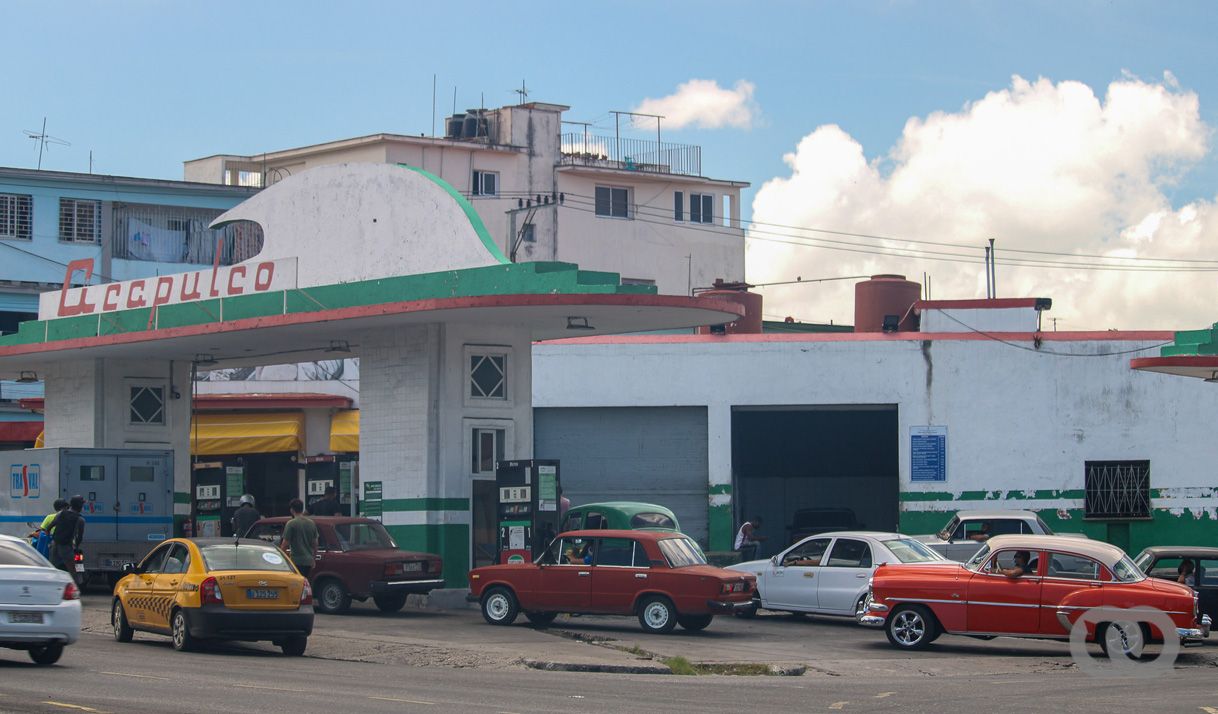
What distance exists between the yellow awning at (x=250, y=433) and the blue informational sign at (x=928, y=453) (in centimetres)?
1627

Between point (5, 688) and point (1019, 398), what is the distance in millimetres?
23144

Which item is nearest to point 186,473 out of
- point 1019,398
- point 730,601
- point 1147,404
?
point 730,601

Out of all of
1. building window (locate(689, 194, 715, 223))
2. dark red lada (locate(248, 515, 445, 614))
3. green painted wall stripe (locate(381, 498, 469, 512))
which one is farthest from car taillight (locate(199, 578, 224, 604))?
building window (locate(689, 194, 715, 223))

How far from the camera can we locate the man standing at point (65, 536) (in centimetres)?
2348

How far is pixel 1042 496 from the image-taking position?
3225 centimetres

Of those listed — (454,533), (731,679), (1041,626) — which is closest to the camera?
(731,679)

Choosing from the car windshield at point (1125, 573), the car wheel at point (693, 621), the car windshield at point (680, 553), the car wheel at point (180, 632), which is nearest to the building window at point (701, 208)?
the car windshield at point (680, 553)

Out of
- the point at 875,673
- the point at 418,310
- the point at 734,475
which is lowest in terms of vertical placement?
the point at 875,673

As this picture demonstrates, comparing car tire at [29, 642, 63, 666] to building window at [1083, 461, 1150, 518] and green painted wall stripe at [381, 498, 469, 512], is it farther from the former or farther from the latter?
building window at [1083, 461, 1150, 518]

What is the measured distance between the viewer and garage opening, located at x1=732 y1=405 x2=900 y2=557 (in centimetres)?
3769

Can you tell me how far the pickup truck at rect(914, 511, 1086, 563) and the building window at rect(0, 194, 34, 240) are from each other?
33082 millimetres

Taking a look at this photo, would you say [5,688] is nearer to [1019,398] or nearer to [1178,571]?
[1178,571]

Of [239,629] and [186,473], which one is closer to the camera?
[239,629]

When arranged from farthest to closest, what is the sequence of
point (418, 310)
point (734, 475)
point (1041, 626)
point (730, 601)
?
point (734, 475) < point (418, 310) < point (730, 601) < point (1041, 626)
